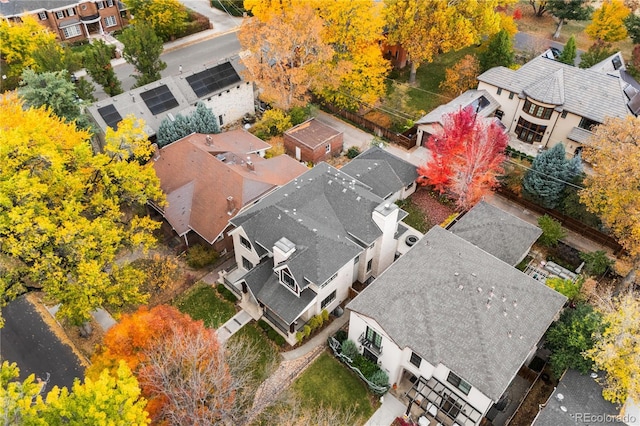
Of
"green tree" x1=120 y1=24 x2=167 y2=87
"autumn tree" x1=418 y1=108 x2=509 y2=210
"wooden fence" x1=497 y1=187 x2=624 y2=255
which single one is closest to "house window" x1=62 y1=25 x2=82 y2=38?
"green tree" x1=120 y1=24 x2=167 y2=87

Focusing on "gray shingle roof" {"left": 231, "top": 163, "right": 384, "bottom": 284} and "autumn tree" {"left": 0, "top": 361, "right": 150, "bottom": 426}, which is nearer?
"autumn tree" {"left": 0, "top": 361, "right": 150, "bottom": 426}

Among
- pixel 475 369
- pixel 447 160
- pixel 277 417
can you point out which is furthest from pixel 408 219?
pixel 277 417

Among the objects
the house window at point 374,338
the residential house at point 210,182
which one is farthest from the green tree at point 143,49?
the house window at point 374,338

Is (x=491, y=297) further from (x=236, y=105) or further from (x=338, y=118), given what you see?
(x=236, y=105)

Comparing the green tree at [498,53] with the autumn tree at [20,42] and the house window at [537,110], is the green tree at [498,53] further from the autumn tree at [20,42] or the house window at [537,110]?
the autumn tree at [20,42]

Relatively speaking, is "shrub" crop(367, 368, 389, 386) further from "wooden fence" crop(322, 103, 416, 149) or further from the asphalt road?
"wooden fence" crop(322, 103, 416, 149)

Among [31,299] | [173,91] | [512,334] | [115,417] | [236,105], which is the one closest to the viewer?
[115,417]

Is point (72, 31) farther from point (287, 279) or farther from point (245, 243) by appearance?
point (287, 279)
